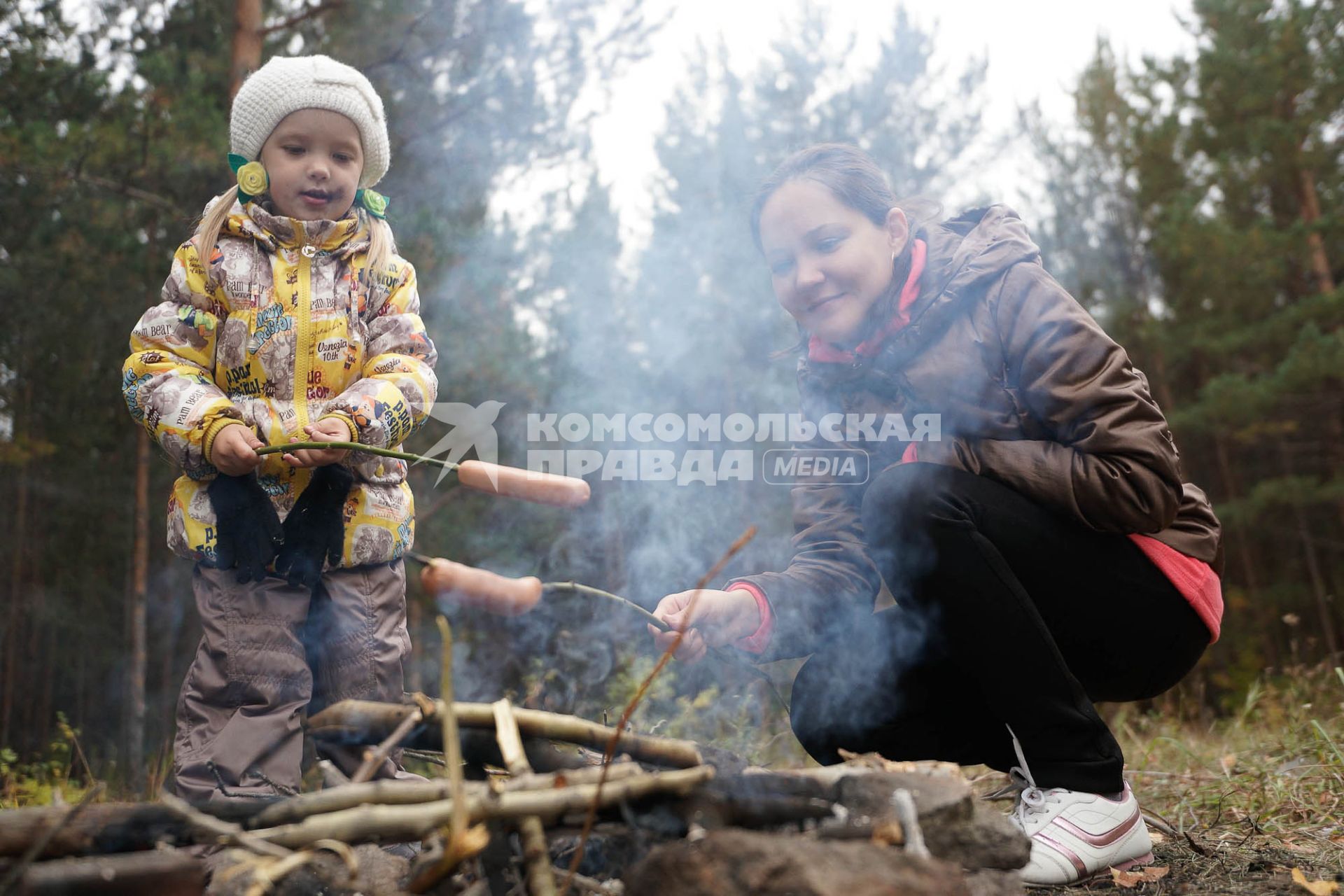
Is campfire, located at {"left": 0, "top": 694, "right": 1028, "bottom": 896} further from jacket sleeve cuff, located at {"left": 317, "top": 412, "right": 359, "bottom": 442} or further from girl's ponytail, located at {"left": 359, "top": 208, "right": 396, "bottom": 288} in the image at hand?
girl's ponytail, located at {"left": 359, "top": 208, "right": 396, "bottom": 288}

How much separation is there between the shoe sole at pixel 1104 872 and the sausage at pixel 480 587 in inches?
46.0

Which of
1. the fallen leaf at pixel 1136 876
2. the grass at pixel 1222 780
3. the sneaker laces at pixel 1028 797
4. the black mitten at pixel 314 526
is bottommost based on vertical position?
the grass at pixel 1222 780

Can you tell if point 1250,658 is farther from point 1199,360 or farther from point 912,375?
point 912,375

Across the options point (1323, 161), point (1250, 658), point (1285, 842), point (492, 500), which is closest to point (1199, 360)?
point (1323, 161)

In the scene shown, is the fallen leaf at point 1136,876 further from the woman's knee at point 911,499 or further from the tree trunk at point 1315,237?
the tree trunk at point 1315,237

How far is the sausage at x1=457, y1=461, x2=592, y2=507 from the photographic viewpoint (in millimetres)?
1562

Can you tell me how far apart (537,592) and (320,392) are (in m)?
1.29

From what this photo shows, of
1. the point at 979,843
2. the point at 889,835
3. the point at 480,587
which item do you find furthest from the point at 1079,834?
the point at 480,587

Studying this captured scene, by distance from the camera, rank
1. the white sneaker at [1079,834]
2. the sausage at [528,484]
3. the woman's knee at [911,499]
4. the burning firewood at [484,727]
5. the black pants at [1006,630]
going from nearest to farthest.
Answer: the burning firewood at [484,727], the sausage at [528,484], the white sneaker at [1079,834], the black pants at [1006,630], the woman's knee at [911,499]

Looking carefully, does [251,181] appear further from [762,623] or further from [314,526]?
[762,623]

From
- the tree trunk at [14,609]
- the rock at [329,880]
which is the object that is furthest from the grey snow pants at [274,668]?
the tree trunk at [14,609]

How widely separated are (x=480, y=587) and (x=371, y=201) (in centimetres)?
158

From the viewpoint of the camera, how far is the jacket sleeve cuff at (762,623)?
223 cm

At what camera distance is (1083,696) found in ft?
6.33
